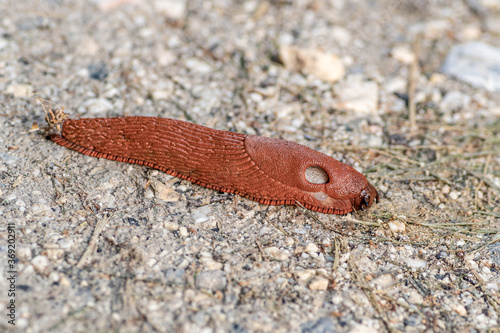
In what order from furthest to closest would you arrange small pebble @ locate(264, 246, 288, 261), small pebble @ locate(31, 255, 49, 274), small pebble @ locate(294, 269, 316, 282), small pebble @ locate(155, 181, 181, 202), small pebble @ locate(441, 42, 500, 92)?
1. small pebble @ locate(441, 42, 500, 92)
2. small pebble @ locate(155, 181, 181, 202)
3. small pebble @ locate(264, 246, 288, 261)
4. small pebble @ locate(294, 269, 316, 282)
5. small pebble @ locate(31, 255, 49, 274)

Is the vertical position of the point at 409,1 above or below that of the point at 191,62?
above

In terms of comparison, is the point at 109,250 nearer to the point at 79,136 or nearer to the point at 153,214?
the point at 153,214

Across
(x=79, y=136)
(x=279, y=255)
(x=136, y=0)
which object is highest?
(x=136, y=0)

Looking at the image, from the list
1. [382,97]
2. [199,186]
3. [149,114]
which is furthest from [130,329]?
[382,97]

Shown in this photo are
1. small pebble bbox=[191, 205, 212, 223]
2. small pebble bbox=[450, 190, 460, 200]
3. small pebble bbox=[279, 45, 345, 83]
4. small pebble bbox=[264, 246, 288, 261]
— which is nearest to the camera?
small pebble bbox=[264, 246, 288, 261]

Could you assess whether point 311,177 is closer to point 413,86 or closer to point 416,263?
point 416,263

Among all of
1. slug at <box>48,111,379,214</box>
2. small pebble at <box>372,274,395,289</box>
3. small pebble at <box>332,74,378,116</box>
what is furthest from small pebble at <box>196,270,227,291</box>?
small pebble at <box>332,74,378,116</box>

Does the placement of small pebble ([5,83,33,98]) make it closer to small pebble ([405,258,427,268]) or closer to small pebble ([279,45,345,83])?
small pebble ([279,45,345,83])

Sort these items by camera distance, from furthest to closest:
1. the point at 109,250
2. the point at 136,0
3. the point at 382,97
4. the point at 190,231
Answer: the point at 136,0 → the point at 382,97 → the point at 190,231 → the point at 109,250
